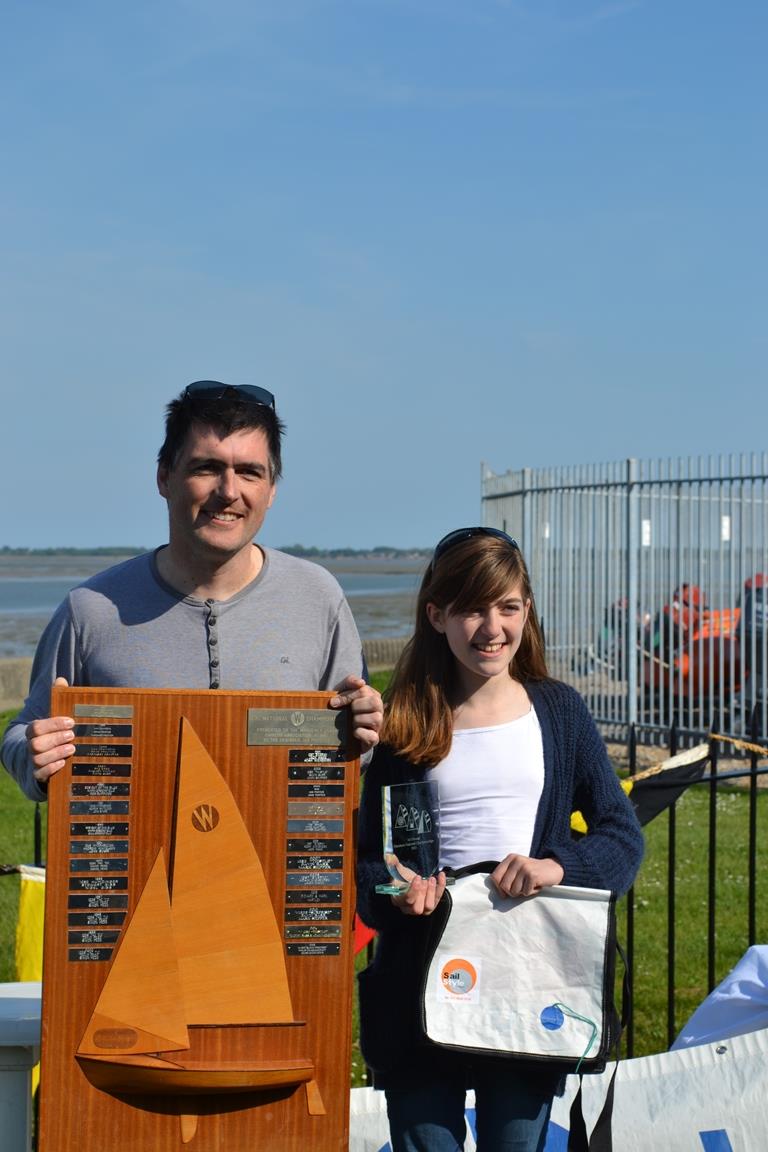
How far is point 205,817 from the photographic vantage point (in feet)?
8.71

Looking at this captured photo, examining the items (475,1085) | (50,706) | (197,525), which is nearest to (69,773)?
(50,706)

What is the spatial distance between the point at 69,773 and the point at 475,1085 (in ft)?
3.83

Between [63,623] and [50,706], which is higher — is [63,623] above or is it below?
above

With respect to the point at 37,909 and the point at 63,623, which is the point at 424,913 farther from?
the point at 37,909

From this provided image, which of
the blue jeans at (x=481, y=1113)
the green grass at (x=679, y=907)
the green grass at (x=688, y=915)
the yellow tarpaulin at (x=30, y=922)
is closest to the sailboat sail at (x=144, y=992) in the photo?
the blue jeans at (x=481, y=1113)

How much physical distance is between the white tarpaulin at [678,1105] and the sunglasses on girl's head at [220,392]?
6.61 feet

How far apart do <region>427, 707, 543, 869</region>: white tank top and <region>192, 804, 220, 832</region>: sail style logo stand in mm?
504

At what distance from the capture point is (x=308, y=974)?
8.82 feet

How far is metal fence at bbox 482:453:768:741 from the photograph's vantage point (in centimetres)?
1234

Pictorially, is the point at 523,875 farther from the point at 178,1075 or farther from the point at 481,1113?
the point at 178,1075

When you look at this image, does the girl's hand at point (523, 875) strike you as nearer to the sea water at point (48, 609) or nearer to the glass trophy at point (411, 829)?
the glass trophy at point (411, 829)

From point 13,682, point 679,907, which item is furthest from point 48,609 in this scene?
point 679,907

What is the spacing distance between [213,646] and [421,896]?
0.72 m

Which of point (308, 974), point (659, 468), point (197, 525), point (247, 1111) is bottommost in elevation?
point (247, 1111)
